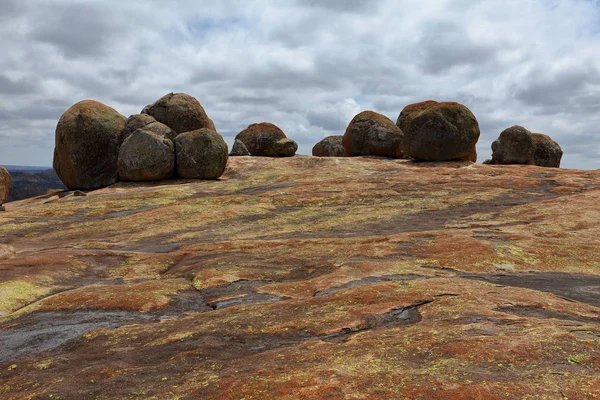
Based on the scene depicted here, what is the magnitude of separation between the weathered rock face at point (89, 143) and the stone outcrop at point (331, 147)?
91.5 feet

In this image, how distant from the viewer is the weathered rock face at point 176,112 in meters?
53.7

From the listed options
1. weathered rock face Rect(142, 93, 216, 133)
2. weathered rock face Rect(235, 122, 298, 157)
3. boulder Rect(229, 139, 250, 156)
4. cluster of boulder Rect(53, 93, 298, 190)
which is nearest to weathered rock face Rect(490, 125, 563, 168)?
weathered rock face Rect(235, 122, 298, 157)

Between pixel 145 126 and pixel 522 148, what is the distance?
38.8 m

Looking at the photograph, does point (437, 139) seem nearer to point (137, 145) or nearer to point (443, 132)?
point (443, 132)

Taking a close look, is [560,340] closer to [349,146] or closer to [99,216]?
[99,216]

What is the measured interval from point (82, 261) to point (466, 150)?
3947 cm

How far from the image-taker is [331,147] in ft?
222

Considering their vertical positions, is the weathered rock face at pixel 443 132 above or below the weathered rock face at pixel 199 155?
above

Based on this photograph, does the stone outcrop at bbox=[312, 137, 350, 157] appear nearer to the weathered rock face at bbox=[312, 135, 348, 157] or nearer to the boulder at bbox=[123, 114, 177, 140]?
the weathered rock face at bbox=[312, 135, 348, 157]

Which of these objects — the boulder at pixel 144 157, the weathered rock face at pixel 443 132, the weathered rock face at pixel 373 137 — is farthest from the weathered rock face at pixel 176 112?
the weathered rock face at pixel 443 132

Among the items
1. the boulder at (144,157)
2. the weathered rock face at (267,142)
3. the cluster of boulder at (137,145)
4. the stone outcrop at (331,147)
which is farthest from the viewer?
the stone outcrop at (331,147)

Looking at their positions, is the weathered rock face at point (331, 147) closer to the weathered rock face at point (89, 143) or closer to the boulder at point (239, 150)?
the boulder at point (239, 150)

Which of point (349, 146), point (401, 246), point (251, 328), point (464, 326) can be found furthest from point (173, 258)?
point (349, 146)

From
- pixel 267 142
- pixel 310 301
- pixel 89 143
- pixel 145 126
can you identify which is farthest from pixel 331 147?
pixel 310 301
